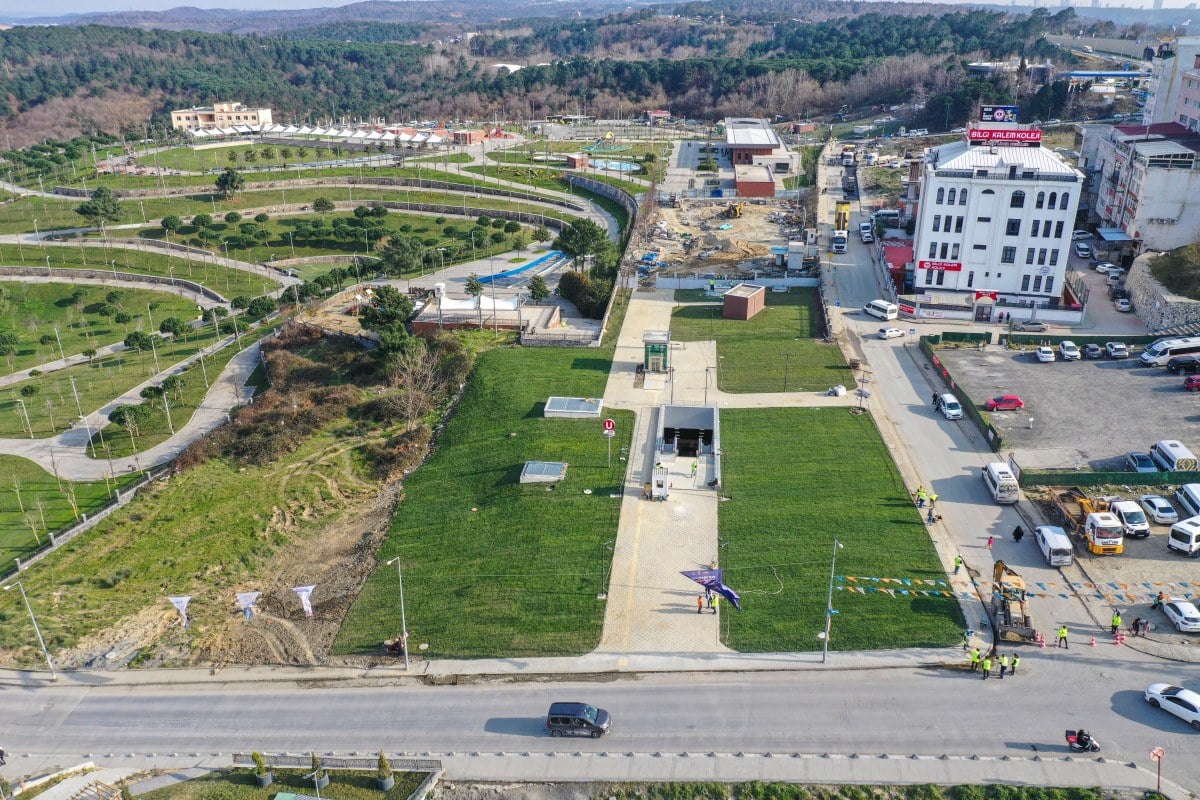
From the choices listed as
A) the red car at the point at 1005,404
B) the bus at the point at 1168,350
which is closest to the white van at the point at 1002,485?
the red car at the point at 1005,404

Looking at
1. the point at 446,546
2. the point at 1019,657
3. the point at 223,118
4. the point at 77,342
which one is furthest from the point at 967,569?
the point at 223,118

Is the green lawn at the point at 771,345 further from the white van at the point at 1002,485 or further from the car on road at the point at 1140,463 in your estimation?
the car on road at the point at 1140,463


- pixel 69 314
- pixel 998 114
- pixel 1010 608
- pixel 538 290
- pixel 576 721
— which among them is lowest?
pixel 69 314

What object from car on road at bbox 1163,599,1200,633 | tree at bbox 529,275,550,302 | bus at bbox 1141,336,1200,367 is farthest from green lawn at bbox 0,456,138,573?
bus at bbox 1141,336,1200,367

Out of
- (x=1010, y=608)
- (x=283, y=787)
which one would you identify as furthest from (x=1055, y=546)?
(x=283, y=787)

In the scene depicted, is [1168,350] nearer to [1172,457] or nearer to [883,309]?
[1172,457]
